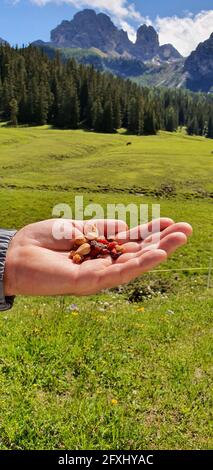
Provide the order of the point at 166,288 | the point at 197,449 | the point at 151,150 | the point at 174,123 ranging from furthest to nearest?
the point at 174,123, the point at 151,150, the point at 166,288, the point at 197,449

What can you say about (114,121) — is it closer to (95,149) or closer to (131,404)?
(95,149)

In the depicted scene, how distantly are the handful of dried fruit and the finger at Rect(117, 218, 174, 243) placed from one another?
29 cm

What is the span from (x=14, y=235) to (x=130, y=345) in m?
5.54

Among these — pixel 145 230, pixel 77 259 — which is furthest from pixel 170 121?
pixel 77 259

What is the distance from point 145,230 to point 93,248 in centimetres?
97

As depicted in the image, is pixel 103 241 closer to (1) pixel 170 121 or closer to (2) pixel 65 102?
(2) pixel 65 102

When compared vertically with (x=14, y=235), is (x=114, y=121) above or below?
above

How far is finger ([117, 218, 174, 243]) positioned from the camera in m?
7.15

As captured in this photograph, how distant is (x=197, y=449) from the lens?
26.5ft

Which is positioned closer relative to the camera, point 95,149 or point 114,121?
point 95,149

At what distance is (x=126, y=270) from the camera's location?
19.5 feet

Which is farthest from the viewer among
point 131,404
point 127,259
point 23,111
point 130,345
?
point 23,111

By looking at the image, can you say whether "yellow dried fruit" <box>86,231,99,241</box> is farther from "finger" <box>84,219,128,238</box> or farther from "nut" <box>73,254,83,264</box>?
"nut" <box>73,254,83,264</box>
